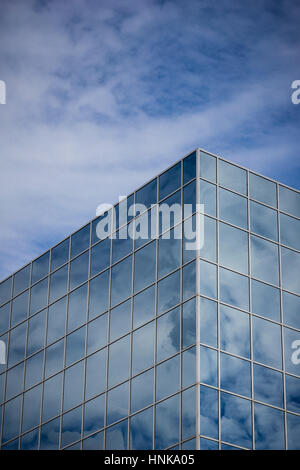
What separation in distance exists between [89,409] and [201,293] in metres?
8.72

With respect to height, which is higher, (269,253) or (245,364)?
(269,253)

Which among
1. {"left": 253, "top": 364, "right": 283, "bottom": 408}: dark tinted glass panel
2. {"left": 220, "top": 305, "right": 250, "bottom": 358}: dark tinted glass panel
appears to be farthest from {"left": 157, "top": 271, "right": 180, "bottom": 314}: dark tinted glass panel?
{"left": 253, "top": 364, "right": 283, "bottom": 408}: dark tinted glass panel

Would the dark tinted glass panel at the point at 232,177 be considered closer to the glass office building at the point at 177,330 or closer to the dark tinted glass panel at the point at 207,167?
the glass office building at the point at 177,330

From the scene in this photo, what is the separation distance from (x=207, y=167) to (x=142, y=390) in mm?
10443

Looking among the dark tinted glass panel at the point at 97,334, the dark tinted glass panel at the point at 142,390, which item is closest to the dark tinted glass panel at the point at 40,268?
the dark tinted glass panel at the point at 97,334

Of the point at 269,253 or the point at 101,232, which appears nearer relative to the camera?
the point at 269,253

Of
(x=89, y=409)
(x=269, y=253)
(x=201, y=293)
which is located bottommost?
(x=89, y=409)

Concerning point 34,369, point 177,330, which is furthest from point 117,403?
point 34,369

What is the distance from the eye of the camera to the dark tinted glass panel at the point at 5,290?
5788 centimetres

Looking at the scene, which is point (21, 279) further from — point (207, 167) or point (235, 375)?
point (235, 375)

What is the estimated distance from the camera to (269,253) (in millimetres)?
46562
